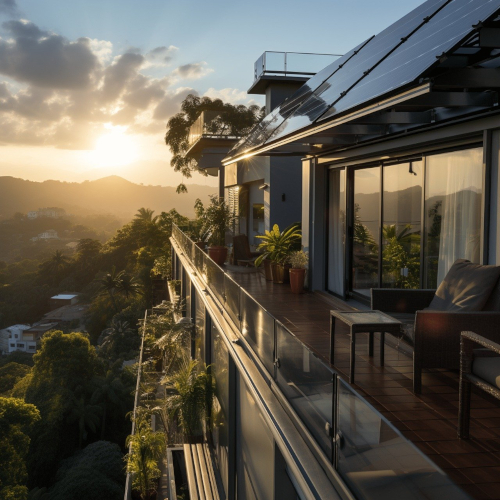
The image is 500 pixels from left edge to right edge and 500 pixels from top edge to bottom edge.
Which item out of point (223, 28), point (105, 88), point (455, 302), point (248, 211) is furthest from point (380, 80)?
point (105, 88)

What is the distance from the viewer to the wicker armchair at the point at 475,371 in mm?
4121

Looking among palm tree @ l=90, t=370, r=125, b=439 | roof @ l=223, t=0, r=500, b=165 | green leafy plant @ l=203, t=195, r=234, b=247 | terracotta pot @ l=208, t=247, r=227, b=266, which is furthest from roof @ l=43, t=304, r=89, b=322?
roof @ l=223, t=0, r=500, b=165

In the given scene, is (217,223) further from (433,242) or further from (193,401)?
(433,242)

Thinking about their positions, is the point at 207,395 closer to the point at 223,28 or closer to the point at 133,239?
the point at 223,28

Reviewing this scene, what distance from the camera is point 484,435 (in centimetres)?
434

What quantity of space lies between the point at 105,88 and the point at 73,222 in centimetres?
14382

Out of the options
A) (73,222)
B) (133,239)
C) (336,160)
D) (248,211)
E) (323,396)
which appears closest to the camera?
(323,396)

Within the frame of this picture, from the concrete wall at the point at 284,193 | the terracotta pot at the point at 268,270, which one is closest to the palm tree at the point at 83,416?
the concrete wall at the point at 284,193

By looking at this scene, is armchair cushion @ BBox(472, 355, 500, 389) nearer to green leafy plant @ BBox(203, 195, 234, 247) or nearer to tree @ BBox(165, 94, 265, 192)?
green leafy plant @ BBox(203, 195, 234, 247)

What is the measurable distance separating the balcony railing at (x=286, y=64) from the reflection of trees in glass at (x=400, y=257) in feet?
44.5

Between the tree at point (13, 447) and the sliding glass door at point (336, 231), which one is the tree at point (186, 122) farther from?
the sliding glass door at point (336, 231)

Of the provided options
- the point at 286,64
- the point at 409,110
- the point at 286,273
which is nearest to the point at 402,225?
the point at 409,110

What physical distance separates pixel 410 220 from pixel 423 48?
299 centimetres

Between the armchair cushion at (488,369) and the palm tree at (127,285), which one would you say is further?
the palm tree at (127,285)
